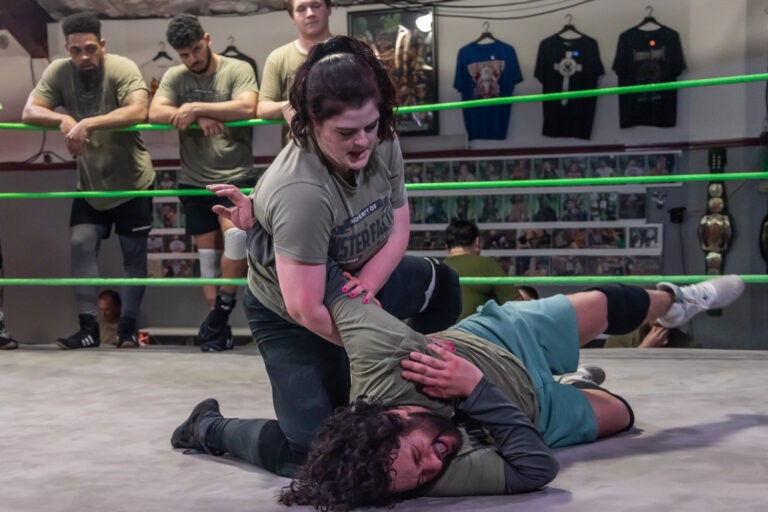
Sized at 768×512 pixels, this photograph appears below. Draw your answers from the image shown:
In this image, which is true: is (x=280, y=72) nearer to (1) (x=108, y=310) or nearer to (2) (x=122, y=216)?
(2) (x=122, y=216)

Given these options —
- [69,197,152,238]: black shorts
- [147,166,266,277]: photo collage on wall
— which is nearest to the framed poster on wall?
[147,166,266,277]: photo collage on wall

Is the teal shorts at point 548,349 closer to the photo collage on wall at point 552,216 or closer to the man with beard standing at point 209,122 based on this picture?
the man with beard standing at point 209,122

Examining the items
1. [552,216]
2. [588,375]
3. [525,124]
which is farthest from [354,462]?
[525,124]

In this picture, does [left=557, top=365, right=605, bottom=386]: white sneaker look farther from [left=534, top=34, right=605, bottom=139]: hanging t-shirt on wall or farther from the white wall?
[left=534, top=34, right=605, bottom=139]: hanging t-shirt on wall

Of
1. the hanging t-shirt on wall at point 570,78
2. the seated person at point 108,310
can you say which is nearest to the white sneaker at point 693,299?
the hanging t-shirt on wall at point 570,78

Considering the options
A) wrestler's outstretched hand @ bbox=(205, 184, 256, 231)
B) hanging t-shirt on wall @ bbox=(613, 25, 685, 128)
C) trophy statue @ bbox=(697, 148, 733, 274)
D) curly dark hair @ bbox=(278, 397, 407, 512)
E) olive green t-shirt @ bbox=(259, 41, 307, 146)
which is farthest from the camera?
hanging t-shirt on wall @ bbox=(613, 25, 685, 128)

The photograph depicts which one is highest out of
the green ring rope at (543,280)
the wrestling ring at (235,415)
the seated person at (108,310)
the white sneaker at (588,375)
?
the green ring rope at (543,280)

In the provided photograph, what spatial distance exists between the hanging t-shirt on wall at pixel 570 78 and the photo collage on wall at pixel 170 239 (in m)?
2.25

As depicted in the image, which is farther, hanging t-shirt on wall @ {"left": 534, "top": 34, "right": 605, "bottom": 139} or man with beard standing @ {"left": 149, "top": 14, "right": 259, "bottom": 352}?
hanging t-shirt on wall @ {"left": 534, "top": 34, "right": 605, "bottom": 139}

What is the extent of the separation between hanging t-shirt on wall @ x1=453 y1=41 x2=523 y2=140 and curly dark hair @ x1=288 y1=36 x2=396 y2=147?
3615 mm

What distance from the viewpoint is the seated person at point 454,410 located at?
4.99 feet

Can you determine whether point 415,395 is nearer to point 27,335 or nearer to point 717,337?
point 717,337

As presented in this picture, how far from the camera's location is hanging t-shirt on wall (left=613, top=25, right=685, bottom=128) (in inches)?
200

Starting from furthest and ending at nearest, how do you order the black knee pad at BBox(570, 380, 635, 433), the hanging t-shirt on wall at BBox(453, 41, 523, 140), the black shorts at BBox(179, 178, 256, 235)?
1. the hanging t-shirt on wall at BBox(453, 41, 523, 140)
2. the black shorts at BBox(179, 178, 256, 235)
3. the black knee pad at BBox(570, 380, 635, 433)
